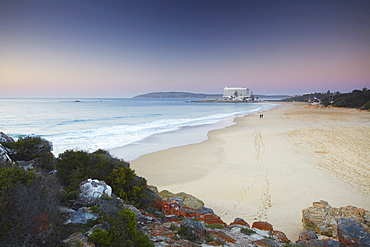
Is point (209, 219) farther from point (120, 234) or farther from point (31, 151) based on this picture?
point (31, 151)

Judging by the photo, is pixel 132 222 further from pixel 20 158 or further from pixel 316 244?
pixel 20 158

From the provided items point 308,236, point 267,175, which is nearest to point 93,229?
point 308,236

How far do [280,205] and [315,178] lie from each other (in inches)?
132

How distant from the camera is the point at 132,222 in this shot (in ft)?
10.9

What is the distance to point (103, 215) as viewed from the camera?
362 cm

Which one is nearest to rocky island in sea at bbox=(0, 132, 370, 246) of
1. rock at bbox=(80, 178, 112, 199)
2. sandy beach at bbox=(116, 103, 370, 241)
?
rock at bbox=(80, 178, 112, 199)

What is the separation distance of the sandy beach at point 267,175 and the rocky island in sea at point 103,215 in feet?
4.61

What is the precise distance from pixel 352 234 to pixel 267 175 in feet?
18.5

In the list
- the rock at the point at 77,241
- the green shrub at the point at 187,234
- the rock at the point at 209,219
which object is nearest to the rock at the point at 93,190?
the rock at the point at 77,241

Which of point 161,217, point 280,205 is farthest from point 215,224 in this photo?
point 280,205

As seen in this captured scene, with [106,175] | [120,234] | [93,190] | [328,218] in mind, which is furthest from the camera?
[106,175]

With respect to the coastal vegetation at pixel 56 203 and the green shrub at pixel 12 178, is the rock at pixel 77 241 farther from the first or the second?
the green shrub at pixel 12 178

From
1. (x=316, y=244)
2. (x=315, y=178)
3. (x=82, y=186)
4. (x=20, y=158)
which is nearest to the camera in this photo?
(x=316, y=244)

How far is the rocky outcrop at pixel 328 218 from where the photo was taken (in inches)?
192
